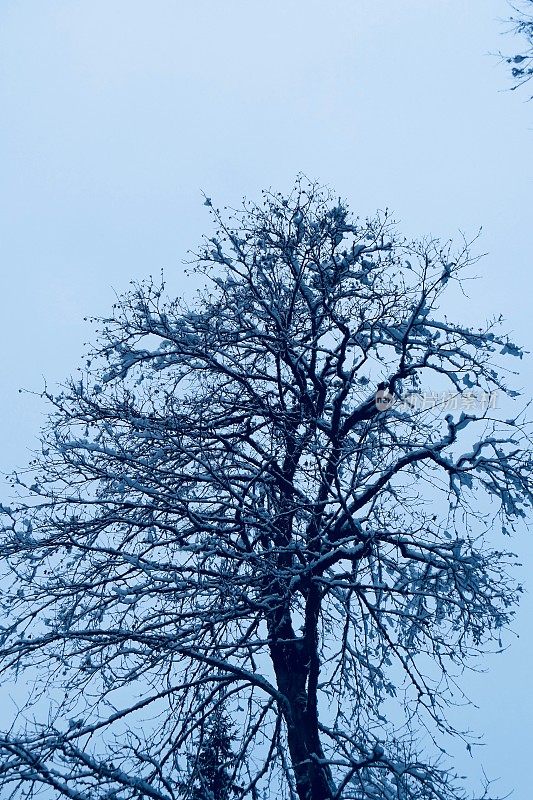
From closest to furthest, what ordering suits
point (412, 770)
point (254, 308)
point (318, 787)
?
point (412, 770) → point (318, 787) → point (254, 308)

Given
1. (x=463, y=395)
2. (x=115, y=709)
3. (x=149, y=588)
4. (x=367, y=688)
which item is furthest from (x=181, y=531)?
(x=463, y=395)

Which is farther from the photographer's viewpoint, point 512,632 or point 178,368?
point 178,368

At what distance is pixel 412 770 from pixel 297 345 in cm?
443

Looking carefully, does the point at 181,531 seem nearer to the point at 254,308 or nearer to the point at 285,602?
the point at 285,602

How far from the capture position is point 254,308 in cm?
1015

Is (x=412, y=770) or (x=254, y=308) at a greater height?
(x=254, y=308)

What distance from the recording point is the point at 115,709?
27.0 ft

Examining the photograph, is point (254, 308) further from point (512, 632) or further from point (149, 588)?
point (512, 632)

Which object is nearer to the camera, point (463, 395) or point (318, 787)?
point (318, 787)

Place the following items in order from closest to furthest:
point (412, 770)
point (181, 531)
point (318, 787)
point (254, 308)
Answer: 1. point (412, 770)
2. point (318, 787)
3. point (181, 531)
4. point (254, 308)

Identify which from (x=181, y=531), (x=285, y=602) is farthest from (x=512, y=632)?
(x=181, y=531)

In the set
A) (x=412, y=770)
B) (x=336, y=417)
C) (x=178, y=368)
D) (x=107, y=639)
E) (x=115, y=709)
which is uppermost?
(x=178, y=368)

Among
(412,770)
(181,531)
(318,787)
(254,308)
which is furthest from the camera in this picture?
(254,308)

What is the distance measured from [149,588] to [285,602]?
1412 millimetres
